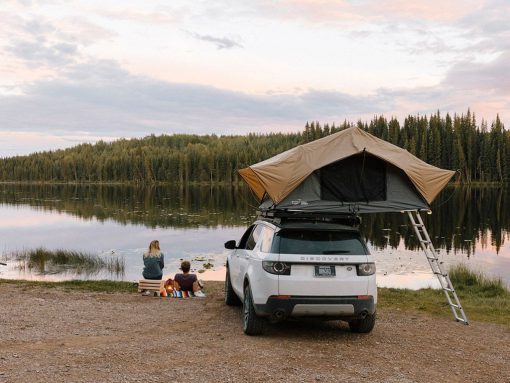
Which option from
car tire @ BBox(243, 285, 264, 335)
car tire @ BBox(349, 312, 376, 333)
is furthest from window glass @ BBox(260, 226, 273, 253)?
car tire @ BBox(349, 312, 376, 333)

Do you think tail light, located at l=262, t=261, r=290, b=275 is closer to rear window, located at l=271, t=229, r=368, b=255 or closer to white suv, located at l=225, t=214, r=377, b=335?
white suv, located at l=225, t=214, r=377, b=335

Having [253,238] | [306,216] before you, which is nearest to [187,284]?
[253,238]

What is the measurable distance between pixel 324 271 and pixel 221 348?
85.4 inches

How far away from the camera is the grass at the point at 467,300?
13.5m

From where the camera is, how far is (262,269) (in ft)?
31.4

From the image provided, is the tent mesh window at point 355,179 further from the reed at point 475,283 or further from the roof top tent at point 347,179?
the reed at point 475,283

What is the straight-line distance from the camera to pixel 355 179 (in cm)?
1170

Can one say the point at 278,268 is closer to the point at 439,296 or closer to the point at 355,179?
Result: the point at 355,179

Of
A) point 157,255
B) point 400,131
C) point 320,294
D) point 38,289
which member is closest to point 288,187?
point 320,294

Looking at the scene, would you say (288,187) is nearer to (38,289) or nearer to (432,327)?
(432,327)

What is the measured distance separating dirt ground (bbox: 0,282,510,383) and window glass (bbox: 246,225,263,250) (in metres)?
1.63

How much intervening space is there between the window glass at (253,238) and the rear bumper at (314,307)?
68.8 inches

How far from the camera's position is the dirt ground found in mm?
7598

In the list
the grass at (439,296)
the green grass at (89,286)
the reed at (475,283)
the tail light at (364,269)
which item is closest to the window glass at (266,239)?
the tail light at (364,269)
